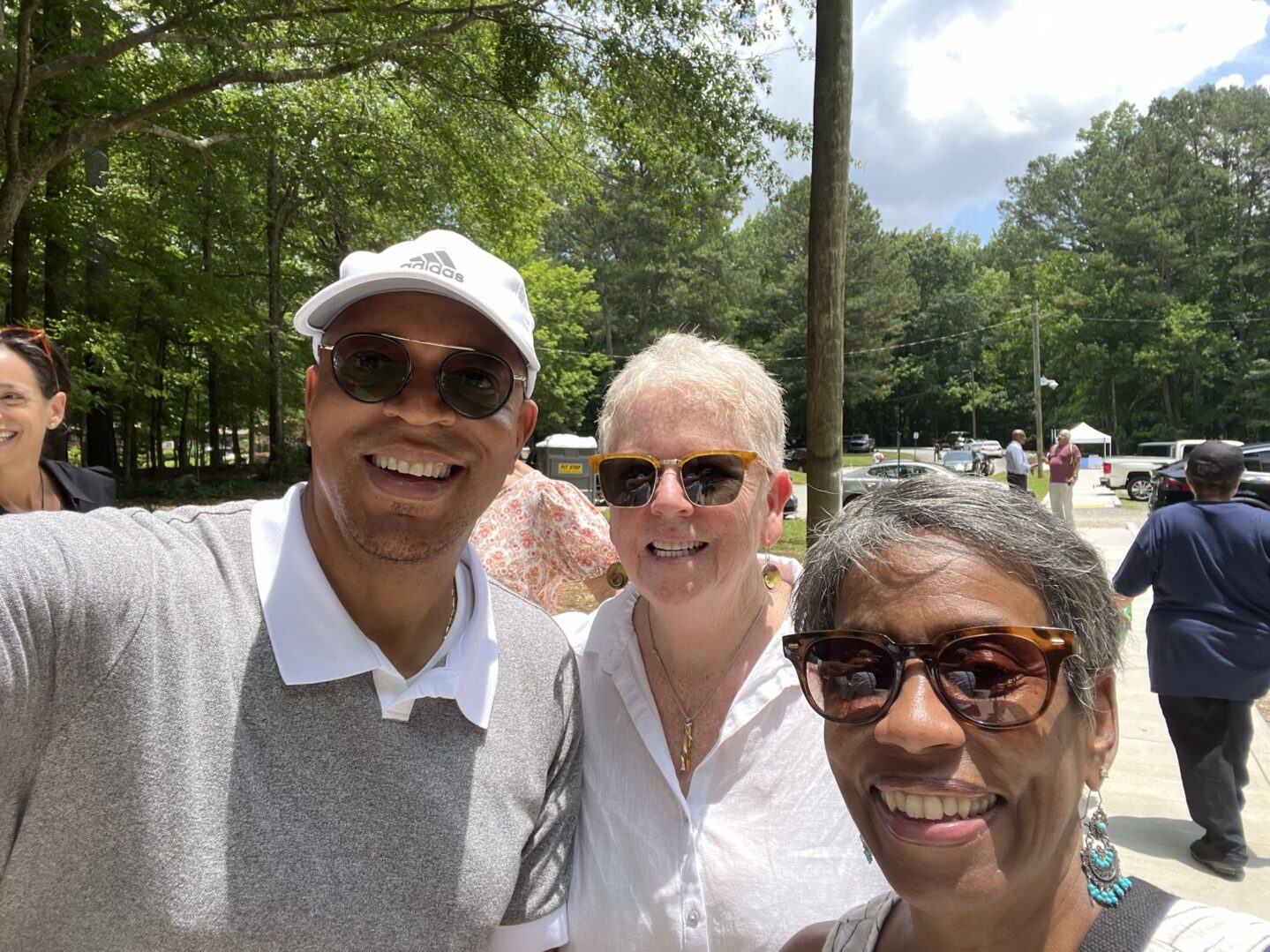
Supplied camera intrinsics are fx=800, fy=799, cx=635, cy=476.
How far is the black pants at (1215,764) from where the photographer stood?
4.31m

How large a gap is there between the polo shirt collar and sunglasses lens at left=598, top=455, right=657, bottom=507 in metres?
0.56

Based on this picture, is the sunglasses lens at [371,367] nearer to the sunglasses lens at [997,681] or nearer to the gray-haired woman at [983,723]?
the gray-haired woman at [983,723]

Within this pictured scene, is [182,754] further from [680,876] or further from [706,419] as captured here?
[706,419]

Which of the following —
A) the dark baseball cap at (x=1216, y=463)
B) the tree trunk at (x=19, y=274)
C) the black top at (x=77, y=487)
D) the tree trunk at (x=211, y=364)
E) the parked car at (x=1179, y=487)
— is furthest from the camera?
the tree trunk at (x=211, y=364)

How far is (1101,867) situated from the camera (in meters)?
1.26

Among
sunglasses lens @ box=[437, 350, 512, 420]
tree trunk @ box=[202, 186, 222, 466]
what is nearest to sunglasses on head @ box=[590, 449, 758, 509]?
sunglasses lens @ box=[437, 350, 512, 420]

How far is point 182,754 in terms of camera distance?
1.31 meters

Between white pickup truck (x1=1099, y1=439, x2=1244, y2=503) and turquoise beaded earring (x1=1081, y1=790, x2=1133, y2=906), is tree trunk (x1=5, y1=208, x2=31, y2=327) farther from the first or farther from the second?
white pickup truck (x1=1099, y1=439, x2=1244, y2=503)

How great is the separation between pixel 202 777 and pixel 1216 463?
5288mm

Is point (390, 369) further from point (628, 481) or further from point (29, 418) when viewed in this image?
point (29, 418)

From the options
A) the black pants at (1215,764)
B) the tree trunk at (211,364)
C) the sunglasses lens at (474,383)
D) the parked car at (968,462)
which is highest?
the tree trunk at (211,364)

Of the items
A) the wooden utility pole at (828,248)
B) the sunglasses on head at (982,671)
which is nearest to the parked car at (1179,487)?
the wooden utility pole at (828,248)

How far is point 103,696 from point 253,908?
0.43 metres

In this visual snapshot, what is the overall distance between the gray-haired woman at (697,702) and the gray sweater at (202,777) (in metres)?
0.32
